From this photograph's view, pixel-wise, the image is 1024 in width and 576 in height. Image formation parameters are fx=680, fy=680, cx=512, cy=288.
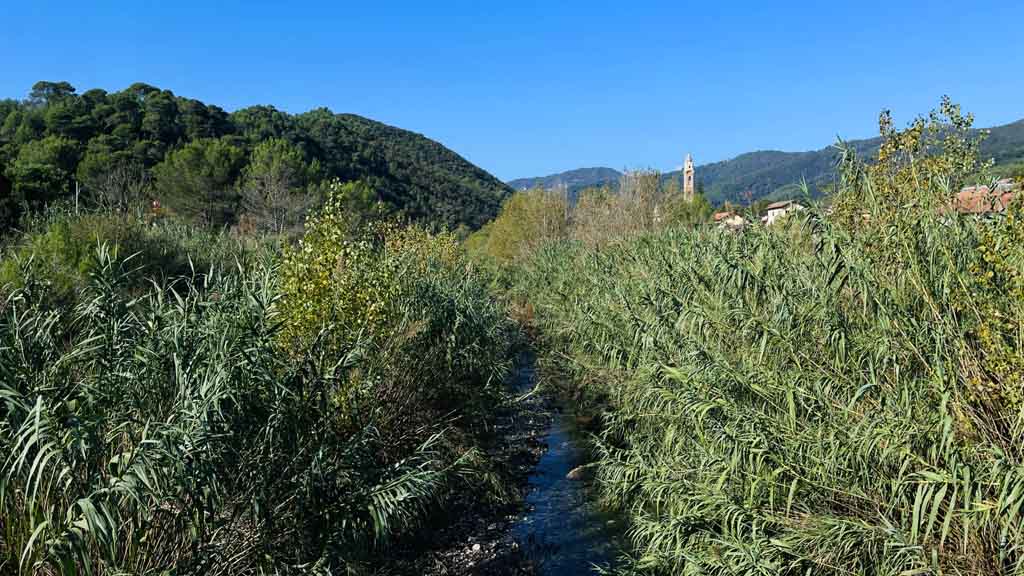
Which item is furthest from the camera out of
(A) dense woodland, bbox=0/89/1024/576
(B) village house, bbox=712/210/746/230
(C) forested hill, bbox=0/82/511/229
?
(C) forested hill, bbox=0/82/511/229

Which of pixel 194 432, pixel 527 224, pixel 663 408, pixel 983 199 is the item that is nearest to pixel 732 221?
pixel 663 408

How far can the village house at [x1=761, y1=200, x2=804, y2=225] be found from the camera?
220 inches

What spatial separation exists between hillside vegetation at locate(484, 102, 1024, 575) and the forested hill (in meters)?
17.1

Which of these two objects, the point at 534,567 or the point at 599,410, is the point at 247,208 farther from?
the point at 534,567

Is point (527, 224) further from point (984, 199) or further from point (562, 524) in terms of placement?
point (984, 199)

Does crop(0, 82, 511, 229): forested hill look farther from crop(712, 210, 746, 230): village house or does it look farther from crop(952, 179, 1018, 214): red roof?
crop(952, 179, 1018, 214): red roof

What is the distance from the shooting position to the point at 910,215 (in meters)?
4.55

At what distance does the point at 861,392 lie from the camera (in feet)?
13.4

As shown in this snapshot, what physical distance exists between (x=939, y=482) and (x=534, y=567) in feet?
13.4

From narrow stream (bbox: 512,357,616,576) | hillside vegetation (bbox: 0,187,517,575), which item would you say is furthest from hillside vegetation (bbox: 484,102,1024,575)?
hillside vegetation (bbox: 0,187,517,575)

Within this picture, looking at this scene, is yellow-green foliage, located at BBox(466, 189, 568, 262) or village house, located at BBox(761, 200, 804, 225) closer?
village house, located at BBox(761, 200, 804, 225)

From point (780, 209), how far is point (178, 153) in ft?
120

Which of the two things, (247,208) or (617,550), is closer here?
(617,550)

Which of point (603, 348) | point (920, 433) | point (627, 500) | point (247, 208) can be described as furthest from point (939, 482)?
point (247, 208)
